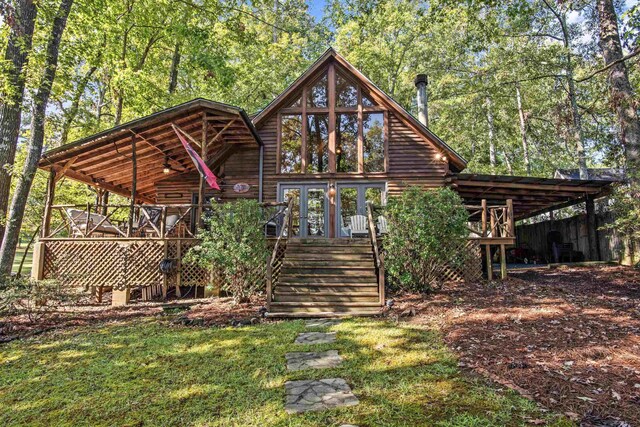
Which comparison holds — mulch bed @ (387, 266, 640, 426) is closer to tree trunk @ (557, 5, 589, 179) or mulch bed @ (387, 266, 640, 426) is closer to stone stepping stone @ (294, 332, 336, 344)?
stone stepping stone @ (294, 332, 336, 344)

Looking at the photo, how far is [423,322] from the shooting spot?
5.29m

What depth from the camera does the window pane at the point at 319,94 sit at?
39.9 ft

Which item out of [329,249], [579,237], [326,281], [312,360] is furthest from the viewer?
[579,237]

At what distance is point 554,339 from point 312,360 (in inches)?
117

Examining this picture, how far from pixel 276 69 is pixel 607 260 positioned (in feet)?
58.6

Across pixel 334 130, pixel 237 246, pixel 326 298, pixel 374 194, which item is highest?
pixel 334 130

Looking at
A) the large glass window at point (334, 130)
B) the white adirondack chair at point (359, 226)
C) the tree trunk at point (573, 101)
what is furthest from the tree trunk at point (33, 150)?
the tree trunk at point (573, 101)

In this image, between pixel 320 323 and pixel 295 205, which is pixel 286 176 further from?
pixel 320 323

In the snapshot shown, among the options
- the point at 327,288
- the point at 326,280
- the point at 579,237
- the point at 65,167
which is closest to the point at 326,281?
the point at 326,280

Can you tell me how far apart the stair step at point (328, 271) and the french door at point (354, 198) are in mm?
4041

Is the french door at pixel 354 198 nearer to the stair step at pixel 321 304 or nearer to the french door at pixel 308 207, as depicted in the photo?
the french door at pixel 308 207

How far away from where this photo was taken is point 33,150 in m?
7.32

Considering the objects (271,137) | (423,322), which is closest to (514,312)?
(423,322)

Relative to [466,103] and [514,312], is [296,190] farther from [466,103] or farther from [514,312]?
[466,103]
